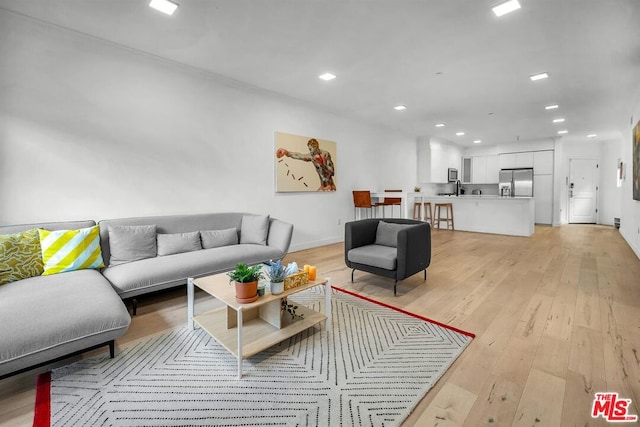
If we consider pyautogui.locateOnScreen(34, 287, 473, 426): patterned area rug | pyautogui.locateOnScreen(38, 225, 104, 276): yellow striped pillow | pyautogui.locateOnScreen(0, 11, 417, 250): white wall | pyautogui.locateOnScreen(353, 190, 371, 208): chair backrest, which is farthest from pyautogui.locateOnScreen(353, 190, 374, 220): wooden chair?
pyautogui.locateOnScreen(38, 225, 104, 276): yellow striped pillow

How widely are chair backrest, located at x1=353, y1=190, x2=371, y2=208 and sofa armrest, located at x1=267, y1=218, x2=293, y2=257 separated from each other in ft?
8.25

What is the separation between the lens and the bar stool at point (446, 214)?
773cm

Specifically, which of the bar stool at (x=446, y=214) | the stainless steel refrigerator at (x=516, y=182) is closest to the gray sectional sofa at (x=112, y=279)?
the bar stool at (x=446, y=214)

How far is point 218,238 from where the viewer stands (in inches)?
139

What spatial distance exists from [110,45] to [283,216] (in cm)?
304

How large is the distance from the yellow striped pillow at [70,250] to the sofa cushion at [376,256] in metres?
2.52

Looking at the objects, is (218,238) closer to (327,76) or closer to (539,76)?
(327,76)

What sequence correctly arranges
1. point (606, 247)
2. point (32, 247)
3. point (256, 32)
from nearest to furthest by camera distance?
point (32, 247)
point (256, 32)
point (606, 247)

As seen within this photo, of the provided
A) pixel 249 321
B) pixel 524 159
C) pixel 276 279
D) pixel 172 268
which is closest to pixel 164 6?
pixel 172 268

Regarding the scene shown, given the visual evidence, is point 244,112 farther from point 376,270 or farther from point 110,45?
point 376,270

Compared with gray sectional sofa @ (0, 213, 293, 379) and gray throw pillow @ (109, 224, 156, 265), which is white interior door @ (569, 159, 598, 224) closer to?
gray sectional sofa @ (0, 213, 293, 379)

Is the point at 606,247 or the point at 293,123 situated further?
the point at 606,247

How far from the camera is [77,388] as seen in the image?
1648mm

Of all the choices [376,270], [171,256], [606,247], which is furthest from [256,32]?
[606,247]
